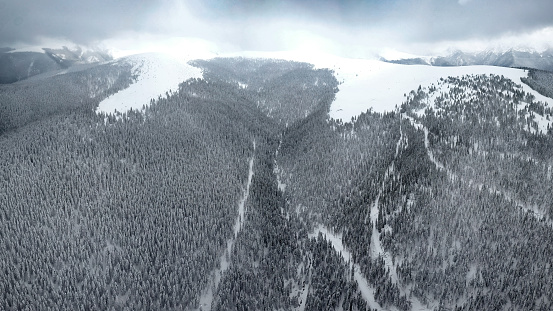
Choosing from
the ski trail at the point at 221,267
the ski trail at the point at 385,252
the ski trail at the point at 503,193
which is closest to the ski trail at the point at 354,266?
the ski trail at the point at 385,252

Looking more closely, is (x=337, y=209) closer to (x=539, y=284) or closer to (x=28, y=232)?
(x=539, y=284)

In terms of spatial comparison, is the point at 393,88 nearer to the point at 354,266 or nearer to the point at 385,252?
the point at 385,252

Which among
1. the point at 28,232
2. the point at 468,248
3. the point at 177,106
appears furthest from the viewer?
the point at 177,106

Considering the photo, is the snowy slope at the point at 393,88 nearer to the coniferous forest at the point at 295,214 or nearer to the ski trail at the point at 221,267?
the coniferous forest at the point at 295,214

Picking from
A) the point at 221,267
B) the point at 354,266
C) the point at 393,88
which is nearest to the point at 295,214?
the point at 354,266

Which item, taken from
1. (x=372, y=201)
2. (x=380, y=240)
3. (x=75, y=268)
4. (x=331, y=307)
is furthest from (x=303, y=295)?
(x=75, y=268)

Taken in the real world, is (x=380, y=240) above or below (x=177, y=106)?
below
